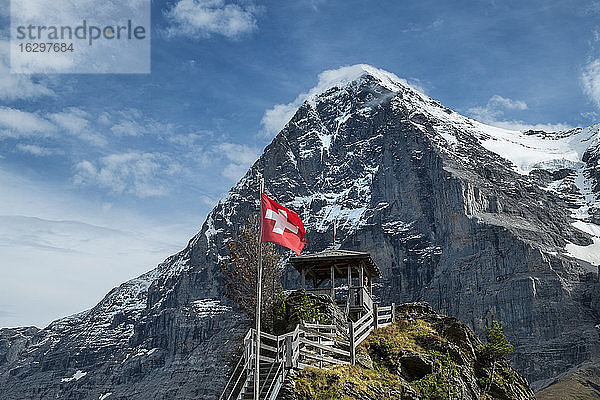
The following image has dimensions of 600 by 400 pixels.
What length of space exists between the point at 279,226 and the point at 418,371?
12.0m

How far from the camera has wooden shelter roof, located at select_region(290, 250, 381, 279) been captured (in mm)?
36312

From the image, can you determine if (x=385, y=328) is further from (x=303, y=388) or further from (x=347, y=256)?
(x=303, y=388)

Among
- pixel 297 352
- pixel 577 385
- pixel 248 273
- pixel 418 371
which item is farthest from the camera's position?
pixel 577 385

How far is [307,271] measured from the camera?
3788cm

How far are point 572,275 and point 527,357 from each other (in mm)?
31708

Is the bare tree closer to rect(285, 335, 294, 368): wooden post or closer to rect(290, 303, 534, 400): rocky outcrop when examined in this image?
rect(290, 303, 534, 400): rocky outcrop

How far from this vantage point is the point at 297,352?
76.0 ft

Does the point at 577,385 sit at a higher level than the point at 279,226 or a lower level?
lower

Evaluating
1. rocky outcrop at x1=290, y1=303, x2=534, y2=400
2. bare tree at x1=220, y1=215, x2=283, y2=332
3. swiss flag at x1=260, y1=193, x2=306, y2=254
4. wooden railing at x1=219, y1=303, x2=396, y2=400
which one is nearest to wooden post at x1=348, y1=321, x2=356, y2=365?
wooden railing at x1=219, y1=303, x2=396, y2=400

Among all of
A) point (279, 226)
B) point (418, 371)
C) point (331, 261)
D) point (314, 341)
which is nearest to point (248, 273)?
point (331, 261)

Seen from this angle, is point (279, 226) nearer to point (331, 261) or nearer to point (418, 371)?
point (418, 371)

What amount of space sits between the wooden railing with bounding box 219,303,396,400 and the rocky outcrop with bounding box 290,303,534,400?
50 centimetres

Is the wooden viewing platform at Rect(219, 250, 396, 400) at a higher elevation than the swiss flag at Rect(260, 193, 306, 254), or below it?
below

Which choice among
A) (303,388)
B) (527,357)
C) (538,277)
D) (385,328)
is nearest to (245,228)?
(385,328)
